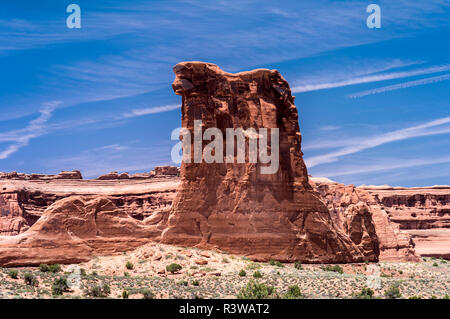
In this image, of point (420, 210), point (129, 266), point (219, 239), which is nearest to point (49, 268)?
point (129, 266)

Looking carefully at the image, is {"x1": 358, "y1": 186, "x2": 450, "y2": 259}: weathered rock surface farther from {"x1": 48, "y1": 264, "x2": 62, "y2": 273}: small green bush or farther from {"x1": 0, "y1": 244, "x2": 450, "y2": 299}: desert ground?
{"x1": 48, "y1": 264, "x2": 62, "y2": 273}: small green bush

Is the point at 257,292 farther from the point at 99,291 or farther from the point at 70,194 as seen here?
the point at 70,194

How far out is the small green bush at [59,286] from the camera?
29562 mm

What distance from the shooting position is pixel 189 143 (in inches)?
1628

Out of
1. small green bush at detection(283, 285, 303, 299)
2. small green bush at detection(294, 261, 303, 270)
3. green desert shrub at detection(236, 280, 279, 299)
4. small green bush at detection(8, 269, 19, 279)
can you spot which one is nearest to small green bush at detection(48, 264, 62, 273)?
small green bush at detection(8, 269, 19, 279)

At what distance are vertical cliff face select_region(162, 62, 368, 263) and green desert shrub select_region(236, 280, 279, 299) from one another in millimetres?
8982

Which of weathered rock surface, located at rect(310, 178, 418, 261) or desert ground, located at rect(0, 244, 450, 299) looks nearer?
desert ground, located at rect(0, 244, 450, 299)

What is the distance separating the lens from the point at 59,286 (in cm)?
3014

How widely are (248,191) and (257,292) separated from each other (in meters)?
12.1

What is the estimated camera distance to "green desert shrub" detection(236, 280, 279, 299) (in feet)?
96.7

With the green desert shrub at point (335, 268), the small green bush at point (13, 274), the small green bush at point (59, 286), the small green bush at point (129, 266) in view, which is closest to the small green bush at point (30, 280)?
the small green bush at point (13, 274)
